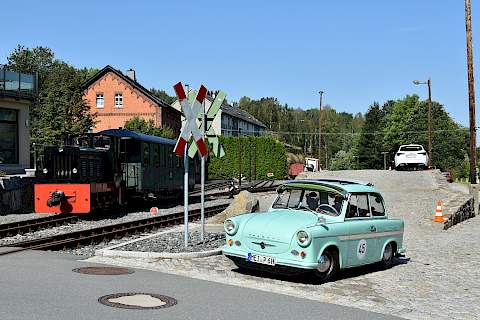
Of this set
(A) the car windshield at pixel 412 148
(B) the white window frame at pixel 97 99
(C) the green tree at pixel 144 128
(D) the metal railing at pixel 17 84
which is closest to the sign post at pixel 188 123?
(D) the metal railing at pixel 17 84

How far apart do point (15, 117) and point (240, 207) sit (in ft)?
52.6

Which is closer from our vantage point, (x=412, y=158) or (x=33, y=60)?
(x=412, y=158)

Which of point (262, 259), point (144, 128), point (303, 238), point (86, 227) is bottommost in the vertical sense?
point (86, 227)

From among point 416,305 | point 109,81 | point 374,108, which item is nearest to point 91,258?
point 416,305

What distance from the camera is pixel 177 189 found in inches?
1072

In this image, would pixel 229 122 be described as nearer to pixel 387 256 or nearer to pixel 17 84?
pixel 17 84

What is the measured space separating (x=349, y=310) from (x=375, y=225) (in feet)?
10.2

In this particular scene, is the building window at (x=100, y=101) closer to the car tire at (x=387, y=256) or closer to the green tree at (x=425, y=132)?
the green tree at (x=425, y=132)

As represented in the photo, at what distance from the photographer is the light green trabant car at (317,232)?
8.65m

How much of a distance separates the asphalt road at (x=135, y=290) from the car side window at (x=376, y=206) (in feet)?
8.67

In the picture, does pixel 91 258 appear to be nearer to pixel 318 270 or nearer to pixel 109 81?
pixel 318 270

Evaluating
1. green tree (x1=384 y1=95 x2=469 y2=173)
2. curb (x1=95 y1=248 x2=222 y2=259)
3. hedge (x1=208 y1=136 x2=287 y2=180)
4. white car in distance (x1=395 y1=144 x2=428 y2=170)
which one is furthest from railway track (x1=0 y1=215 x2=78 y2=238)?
green tree (x1=384 y1=95 x2=469 y2=173)

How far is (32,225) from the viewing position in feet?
54.6

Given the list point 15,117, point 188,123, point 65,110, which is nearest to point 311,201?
point 188,123
